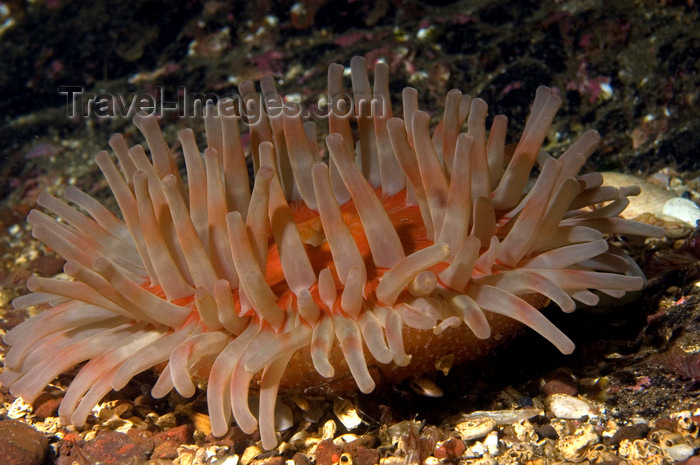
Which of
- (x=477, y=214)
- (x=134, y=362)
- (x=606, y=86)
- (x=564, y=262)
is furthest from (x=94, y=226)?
(x=606, y=86)

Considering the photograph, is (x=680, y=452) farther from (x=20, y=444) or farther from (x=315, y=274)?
(x=20, y=444)

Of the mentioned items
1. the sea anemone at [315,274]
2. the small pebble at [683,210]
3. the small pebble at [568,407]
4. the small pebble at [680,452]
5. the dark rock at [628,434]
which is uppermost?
the sea anemone at [315,274]

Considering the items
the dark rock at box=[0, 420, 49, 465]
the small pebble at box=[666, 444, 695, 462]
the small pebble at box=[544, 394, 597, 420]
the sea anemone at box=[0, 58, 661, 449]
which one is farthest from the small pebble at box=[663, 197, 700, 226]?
the dark rock at box=[0, 420, 49, 465]

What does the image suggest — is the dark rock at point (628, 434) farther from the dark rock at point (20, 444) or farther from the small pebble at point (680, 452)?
the dark rock at point (20, 444)

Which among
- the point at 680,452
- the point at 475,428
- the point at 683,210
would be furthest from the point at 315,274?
the point at 683,210

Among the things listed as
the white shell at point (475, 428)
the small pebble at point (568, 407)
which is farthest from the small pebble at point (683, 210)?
the white shell at point (475, 428)

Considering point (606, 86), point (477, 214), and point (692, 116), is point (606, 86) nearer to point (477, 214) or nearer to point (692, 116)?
point (692, 116)
